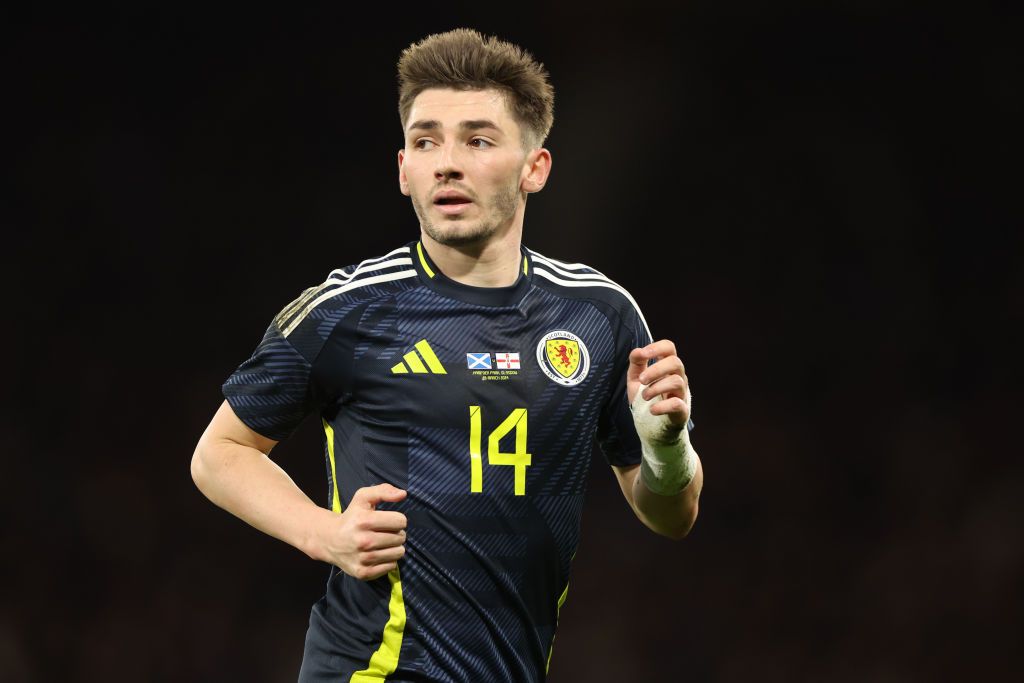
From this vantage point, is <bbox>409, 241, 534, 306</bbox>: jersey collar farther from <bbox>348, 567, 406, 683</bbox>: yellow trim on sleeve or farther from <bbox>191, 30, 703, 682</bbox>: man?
<bbox>348, 567, 406, 683</bbox>: yellow trim on sleeve

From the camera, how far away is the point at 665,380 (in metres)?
1.97

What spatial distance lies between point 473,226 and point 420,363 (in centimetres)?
27

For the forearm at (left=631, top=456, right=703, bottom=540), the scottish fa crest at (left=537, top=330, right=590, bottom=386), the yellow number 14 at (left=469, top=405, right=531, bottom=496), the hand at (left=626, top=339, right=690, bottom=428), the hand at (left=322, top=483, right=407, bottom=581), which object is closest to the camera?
the hand at (left=322, top=483, right=407, bottom=581)

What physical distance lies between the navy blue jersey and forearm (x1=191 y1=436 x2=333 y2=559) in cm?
6

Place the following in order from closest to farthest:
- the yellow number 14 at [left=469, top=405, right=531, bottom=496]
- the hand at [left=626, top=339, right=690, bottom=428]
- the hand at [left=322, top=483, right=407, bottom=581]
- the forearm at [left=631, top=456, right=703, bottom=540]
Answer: the hand at [left=322, top=483, right=407, bottom=581] < the hand at [left=626, top=339, right=690, bottom=428] < the yellow number 14 at [left=469, top=405, right=531, bottom=496] < the forearm at [left=631, top=456, right=703, bottom=540]

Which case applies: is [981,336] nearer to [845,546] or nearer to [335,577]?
[845,546]

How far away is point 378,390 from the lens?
6.93 ft

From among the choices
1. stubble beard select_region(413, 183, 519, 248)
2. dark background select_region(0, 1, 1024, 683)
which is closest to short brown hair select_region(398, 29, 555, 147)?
stubble beard select_region(413, 183, 519, 248)

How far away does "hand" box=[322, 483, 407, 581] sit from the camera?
1821mm

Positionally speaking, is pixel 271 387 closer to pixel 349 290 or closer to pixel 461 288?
pixel 349 290

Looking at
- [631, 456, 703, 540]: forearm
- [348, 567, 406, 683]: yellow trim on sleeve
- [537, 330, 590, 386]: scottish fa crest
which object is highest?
[537, 330, 590, 386]: scottish fa crest

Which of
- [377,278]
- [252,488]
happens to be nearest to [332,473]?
[252,488]

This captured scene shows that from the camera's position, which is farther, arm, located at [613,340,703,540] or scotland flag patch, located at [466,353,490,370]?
scotland flag patch, located at [466,353,490,370]

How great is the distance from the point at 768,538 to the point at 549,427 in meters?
2.77
